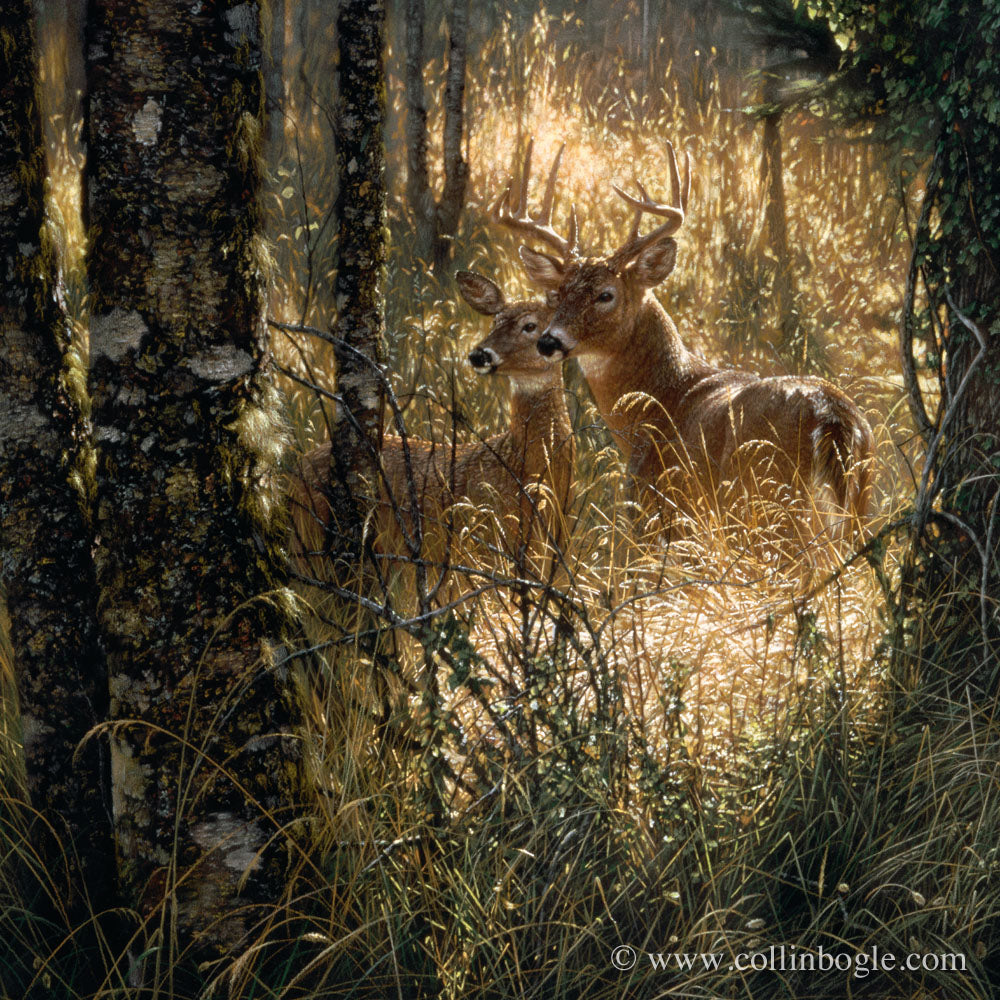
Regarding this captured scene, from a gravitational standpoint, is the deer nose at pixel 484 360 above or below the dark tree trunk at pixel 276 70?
below

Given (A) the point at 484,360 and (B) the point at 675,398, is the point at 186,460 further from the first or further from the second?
(B) the point at 675,398

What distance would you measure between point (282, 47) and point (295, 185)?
302 centimetres

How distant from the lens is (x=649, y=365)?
657 centimetres

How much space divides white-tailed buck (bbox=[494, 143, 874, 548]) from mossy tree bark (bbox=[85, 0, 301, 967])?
2.97 meters

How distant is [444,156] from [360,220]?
507 cm

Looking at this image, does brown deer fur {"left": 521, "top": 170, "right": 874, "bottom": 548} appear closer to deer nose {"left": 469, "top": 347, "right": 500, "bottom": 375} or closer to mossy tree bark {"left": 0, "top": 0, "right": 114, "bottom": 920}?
deer nose {"left": 469, "top": 347, "right": 500, "bottom": 375}

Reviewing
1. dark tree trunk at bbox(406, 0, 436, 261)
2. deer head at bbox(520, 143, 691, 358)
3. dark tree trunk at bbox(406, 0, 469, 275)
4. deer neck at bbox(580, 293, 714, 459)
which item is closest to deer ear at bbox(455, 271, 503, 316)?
deer head at bbox(520, 143, 691, 358)

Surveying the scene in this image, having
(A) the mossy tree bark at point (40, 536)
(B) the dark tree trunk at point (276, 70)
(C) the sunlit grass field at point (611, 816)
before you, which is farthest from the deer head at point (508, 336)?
(B) the dark tree trunk at point (276, 70)

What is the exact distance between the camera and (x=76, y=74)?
11453 millimetres

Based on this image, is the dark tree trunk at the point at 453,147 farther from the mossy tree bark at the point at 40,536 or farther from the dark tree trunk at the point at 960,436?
the mossy tree bark at the point at 40,536

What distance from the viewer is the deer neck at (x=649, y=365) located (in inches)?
256

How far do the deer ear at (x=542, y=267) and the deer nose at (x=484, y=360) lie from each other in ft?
2.89

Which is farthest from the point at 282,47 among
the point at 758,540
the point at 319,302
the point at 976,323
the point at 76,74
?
the point at 976,323

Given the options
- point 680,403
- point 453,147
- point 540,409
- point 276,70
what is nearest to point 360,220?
point 540,409
